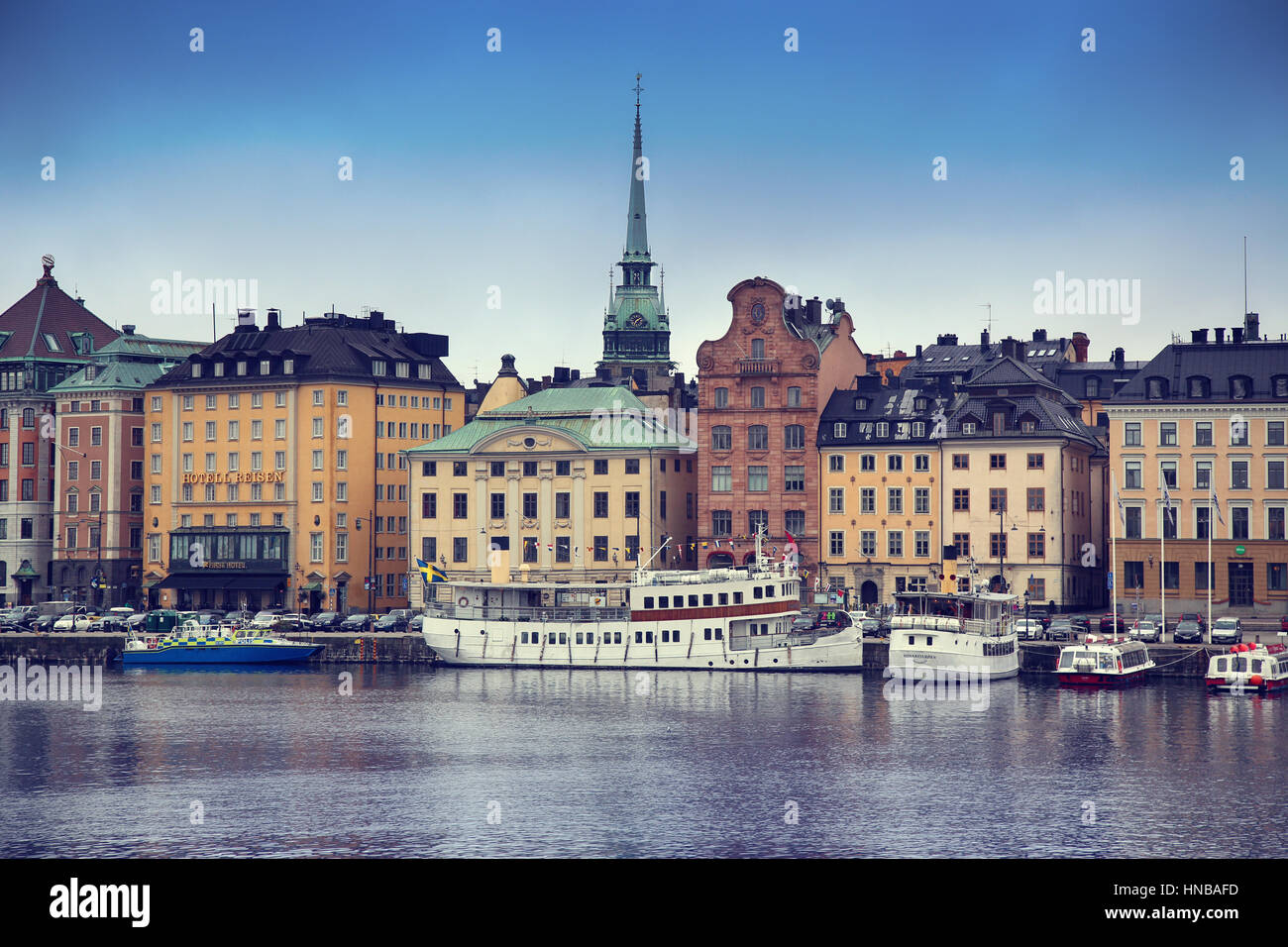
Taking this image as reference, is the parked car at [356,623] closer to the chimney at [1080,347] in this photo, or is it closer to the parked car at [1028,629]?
the parked car at [1028,629]

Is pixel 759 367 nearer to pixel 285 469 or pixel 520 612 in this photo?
pixel 520 612

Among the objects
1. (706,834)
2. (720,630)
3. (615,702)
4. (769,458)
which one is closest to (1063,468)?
(769,458)

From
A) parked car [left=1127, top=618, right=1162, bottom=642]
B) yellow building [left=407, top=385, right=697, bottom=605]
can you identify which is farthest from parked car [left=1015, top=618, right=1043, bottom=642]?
yellow building [left=407, top=385, right=697, bottom=605]

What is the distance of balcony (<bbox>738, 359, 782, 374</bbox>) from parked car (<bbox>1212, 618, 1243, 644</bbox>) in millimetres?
39709

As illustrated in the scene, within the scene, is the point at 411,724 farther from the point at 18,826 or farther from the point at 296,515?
the point at 296,515

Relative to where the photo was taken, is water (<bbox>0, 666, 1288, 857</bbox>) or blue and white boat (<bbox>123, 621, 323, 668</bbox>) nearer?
water (<bbox>0, 666, 1288, 857</bbox>)

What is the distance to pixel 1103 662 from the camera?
108 metres

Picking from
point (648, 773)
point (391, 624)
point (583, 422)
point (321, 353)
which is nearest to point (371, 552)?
point (321, 353)

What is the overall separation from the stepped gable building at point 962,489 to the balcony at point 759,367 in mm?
5464

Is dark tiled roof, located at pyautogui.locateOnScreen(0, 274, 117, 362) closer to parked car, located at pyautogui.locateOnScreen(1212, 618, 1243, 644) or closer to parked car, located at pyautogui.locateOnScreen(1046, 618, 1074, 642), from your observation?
parked car, located at pyautogui.locateOnScreen(1046, 618, 1074, 642)

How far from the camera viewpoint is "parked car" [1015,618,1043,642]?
121625 mm

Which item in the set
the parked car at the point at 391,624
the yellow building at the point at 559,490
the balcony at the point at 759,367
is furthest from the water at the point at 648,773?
the balcony at the point at 759,367

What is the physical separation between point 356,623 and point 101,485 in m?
40.7

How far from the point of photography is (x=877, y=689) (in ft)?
358
